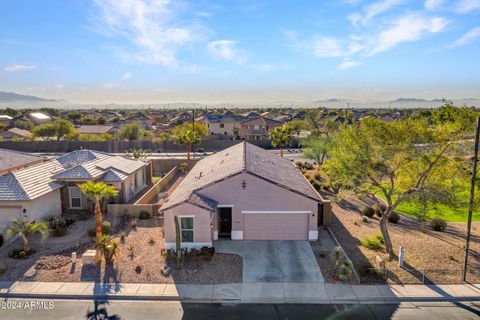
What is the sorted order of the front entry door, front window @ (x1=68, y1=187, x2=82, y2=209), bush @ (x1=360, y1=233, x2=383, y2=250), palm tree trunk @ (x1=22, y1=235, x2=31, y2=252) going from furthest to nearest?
front window @ (x1=68, y1=187, x2=82, y2=209)
the front entry door
bush @ (x1=360, y1=233, x2=383, y2=250)
palm tree trunk @ (x1=22, y1=235, x2=31, y2=252)

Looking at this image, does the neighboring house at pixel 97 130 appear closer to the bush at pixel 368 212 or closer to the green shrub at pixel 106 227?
the green shrub at pixel 106 227

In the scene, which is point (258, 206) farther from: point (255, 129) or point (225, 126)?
point (225, 126)

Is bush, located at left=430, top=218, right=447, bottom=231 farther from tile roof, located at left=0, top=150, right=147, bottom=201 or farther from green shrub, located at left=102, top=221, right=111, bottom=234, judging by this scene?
tile roof, located at left=0, top=150, right=147, bottom=201

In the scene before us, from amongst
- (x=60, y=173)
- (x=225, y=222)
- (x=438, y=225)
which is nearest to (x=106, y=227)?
(x=60, y=173)

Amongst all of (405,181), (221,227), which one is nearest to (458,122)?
(405,181)

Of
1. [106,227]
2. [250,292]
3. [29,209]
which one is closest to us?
[250,292]

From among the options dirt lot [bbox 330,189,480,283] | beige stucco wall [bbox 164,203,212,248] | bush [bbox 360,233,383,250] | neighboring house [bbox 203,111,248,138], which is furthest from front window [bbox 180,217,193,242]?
neighboring house [bbox 203,111,248,138]

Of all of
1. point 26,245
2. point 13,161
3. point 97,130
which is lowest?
point 26,245
